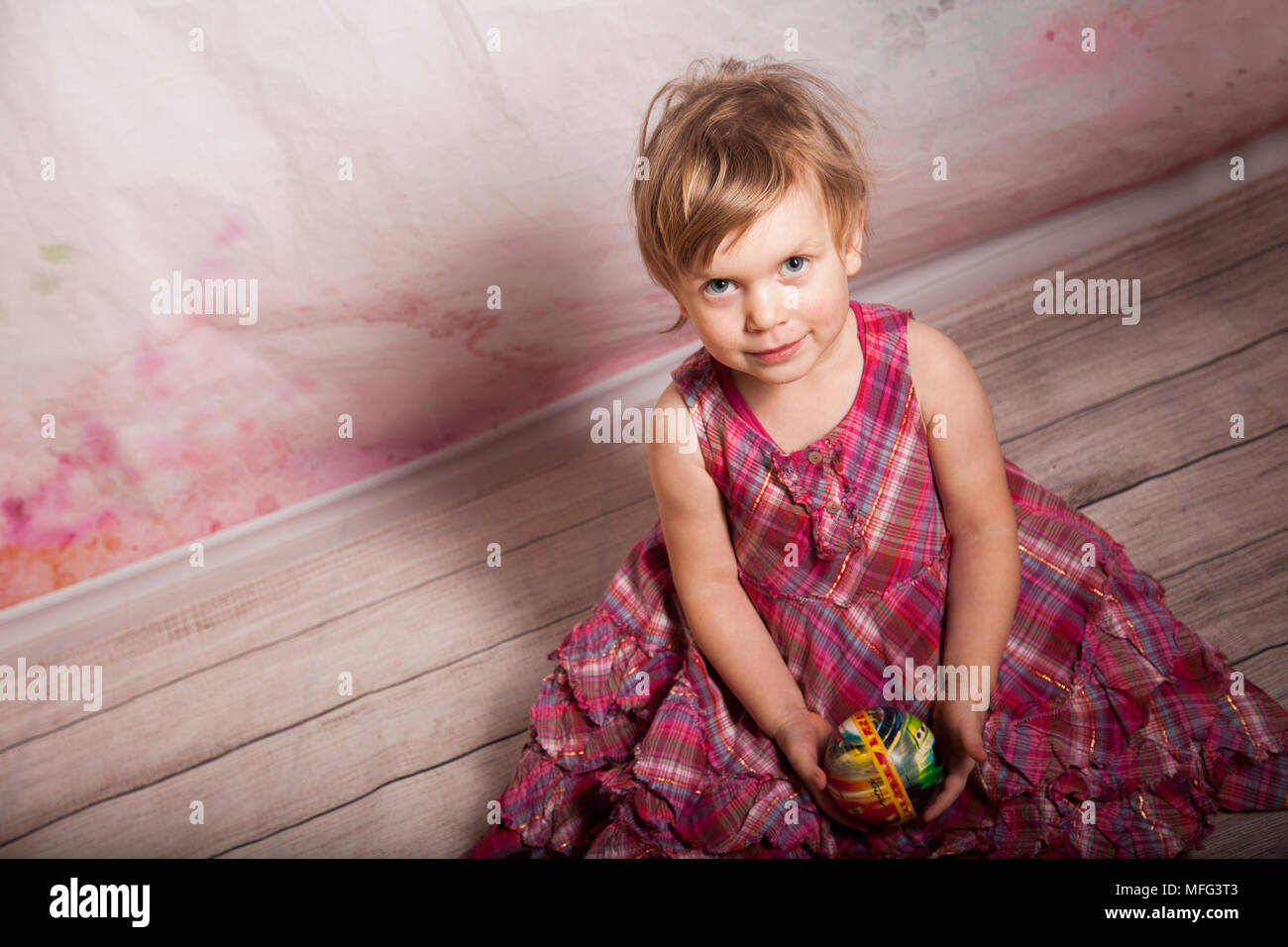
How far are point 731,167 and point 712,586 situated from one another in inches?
19.8

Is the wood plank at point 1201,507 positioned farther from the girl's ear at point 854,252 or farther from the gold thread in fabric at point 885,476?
the girl's ear at point 854,252

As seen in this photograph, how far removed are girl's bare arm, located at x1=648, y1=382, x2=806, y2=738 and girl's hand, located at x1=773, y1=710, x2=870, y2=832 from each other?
22 millimetres

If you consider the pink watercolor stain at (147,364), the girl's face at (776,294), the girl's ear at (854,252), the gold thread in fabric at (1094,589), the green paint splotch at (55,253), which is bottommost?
the gold thread in fabric at (1094,589)

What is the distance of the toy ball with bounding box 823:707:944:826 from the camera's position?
3.72 ft

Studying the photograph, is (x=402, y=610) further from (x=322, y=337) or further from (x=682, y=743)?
(x=682, y=743)

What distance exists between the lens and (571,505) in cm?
206

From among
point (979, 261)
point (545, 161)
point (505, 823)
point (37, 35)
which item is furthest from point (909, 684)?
point (37, 35)

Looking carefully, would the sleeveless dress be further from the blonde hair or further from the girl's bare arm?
the blonde hair

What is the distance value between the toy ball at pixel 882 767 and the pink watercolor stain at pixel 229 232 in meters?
1.34

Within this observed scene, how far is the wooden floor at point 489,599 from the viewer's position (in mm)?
1668

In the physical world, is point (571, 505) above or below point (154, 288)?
below

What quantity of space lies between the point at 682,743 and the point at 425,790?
1.79ft

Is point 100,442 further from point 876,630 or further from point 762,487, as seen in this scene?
point 876,630

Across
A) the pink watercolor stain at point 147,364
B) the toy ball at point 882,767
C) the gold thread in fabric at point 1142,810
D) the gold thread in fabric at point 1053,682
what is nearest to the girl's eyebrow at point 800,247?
the toy ball at point 882,767
